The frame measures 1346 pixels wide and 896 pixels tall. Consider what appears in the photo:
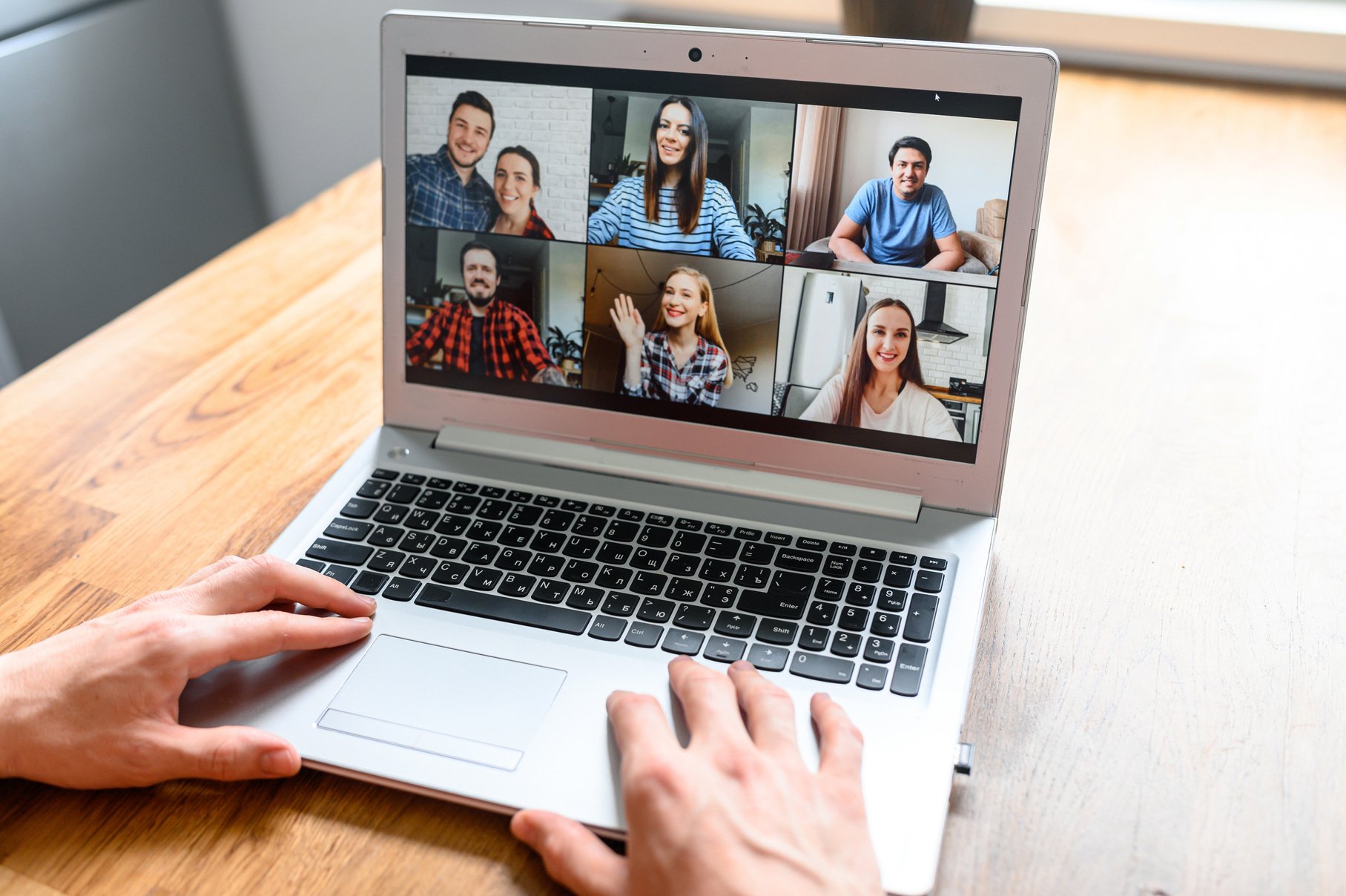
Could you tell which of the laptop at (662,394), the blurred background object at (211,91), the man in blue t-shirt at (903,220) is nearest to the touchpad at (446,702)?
the laptop at (662,394)

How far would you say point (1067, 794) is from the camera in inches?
20.6

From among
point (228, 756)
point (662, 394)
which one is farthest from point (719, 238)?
point (228, 756)

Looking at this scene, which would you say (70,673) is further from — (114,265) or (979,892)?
(114,265)

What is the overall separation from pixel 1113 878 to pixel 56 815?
0.53 meters

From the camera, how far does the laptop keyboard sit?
572 mm

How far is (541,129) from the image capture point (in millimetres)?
688

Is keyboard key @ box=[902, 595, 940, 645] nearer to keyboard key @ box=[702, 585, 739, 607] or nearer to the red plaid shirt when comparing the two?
A: keyboard key @ box=[702, 585, 739, 607]

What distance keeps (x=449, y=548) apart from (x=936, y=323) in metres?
0.34

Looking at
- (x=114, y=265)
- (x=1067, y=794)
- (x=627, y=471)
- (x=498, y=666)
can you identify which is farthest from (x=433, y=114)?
(x=114, y=265)

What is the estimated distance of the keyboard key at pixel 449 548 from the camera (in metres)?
0.64

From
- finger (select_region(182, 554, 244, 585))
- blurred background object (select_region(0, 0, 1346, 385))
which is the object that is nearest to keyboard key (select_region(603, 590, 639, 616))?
finger (select_region(182, 554, 244, 585))

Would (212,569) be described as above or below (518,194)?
below

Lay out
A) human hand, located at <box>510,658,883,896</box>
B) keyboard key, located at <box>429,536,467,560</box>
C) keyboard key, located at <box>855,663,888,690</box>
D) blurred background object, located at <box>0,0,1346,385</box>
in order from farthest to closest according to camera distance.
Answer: blurred background object, located at <box>0,0,1346,385</box>
keyboard key, located at <box>429,536,467,560</box>
keyboard key, located at <box>855,663,888,690</box>
human hand, located at <box>510,658,883,896</box>

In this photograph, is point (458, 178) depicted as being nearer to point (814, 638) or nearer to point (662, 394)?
point (662, 394)
